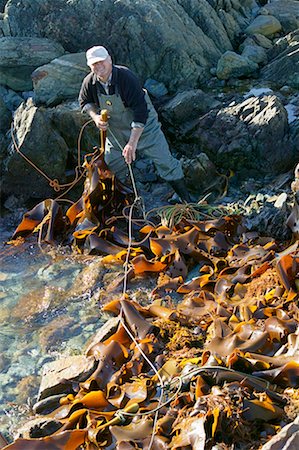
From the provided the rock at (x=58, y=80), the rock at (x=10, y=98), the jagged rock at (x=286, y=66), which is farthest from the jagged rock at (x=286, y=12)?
the rock at (x=10, y=98)

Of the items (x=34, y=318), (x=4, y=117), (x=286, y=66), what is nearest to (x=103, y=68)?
(x=34, y=318)

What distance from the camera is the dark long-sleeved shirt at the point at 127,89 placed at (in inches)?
211

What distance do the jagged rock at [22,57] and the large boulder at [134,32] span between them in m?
0.27

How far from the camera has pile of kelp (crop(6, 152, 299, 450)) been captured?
3199 millimetres

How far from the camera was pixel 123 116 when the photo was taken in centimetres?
572

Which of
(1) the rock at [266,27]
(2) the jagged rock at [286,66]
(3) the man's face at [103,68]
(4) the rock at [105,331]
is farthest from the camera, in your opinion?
(1) the rock at [266,27]

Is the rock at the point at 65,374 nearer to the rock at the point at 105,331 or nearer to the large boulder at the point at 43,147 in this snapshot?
the rock at the point at 105,331

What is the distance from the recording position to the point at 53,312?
16.2 feet

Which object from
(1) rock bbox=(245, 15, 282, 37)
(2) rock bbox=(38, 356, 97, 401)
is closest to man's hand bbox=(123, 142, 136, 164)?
(2) rock bbox=(38, 356, 97, 401)

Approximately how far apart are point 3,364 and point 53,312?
2.38 ft

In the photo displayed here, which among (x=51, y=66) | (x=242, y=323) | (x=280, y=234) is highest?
(x=51, y=66)

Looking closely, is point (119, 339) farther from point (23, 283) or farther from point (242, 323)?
point (23, 283)

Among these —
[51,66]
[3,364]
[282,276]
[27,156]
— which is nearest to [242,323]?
[282,276]

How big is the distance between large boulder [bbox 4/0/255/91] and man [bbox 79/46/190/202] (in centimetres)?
220
